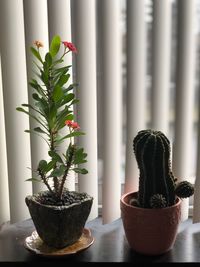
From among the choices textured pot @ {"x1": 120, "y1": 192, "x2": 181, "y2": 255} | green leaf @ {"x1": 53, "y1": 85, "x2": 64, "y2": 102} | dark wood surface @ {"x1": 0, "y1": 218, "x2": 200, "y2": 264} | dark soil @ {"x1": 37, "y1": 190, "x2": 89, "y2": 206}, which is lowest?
dark wood surface @ {"x1": 0, "y1": 218, "x2": 200, "y2": 264}

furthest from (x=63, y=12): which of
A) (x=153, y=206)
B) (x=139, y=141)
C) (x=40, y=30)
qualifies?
(x=153, y=206)

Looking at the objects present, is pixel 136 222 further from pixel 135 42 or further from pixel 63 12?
pixel 63 12

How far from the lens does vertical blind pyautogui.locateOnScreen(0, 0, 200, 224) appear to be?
1.12m

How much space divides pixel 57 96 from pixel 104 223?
1.49 ft

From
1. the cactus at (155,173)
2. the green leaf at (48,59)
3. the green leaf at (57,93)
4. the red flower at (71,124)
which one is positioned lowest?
the cactus at (155,173)

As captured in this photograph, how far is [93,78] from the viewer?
1158 mm

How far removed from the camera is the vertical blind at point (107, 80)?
1.12 metres

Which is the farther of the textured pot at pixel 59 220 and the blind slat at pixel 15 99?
the blind slat at pixel 15 99

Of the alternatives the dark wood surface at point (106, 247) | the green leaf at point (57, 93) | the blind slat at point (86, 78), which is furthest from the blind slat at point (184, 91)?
the green leaf at point (57, 93)

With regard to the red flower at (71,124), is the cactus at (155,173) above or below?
below

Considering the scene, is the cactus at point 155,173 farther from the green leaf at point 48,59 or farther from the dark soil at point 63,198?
the green leaf at point 48,59

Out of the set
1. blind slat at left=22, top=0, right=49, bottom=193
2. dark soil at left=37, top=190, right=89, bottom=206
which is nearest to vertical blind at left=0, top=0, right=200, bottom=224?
blind slat at left=22, top=0, right=49, bottom=193

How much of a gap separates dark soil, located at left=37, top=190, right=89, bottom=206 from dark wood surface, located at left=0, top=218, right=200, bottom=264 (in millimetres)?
144

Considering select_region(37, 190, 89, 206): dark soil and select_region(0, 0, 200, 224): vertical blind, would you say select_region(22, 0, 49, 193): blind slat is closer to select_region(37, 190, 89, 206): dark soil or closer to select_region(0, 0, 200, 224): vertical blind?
select_region(0, 0, 200, 224): vertical blind
